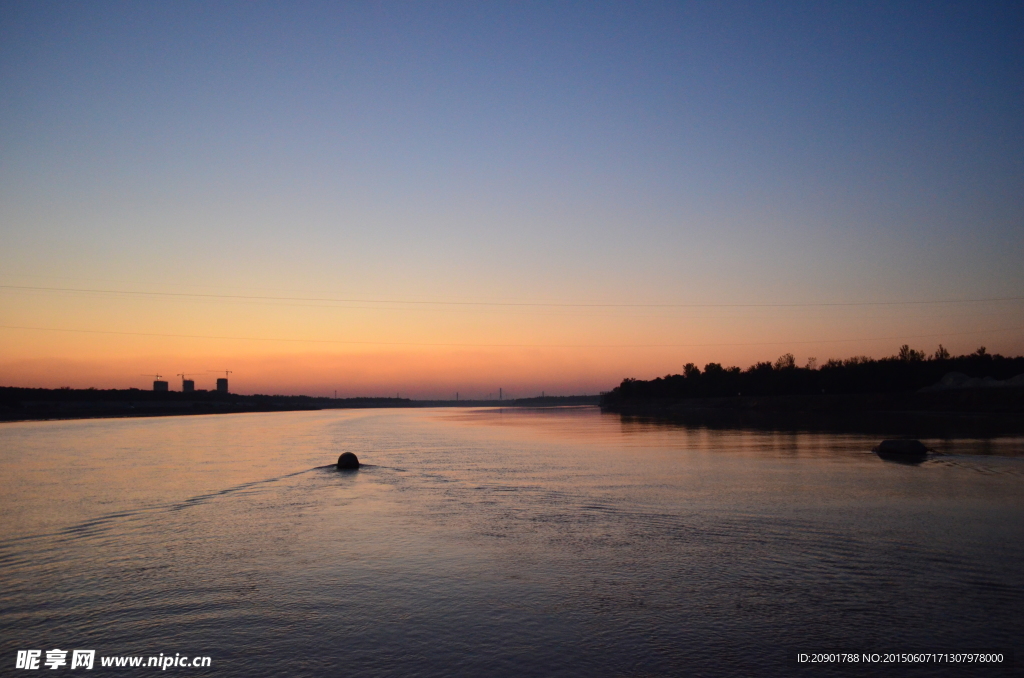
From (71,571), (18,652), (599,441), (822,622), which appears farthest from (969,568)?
(599,441)

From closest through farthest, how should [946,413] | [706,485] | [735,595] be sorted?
1. [735,595]
2. [706,485]
3. [946,413]

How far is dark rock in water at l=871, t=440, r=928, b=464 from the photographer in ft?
→ 117

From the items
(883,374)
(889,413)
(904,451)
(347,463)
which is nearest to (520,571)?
(347,463)

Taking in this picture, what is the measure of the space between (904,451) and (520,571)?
1250 inches

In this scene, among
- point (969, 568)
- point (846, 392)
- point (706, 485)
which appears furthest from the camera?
point (846, 392)

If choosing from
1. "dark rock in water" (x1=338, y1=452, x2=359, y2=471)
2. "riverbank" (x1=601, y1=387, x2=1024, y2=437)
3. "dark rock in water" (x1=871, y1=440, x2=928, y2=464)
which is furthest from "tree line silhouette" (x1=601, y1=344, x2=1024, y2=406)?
"dark rock in water" (x1=338, y1=452, x2=359, y2=471)

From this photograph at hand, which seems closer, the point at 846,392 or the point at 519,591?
the point at 519,591

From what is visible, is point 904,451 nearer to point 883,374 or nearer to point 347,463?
point 347,463

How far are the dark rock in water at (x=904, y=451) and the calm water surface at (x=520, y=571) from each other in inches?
208

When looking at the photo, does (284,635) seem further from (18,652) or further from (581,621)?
(581,621)

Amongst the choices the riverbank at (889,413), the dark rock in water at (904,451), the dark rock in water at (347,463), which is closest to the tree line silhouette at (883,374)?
the riverbank at (889,413)

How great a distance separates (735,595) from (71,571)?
1520 cm

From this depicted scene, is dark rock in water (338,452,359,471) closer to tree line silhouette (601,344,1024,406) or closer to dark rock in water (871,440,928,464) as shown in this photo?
dark rock in water (871,440,928,464)

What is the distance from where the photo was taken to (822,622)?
11086 mm
